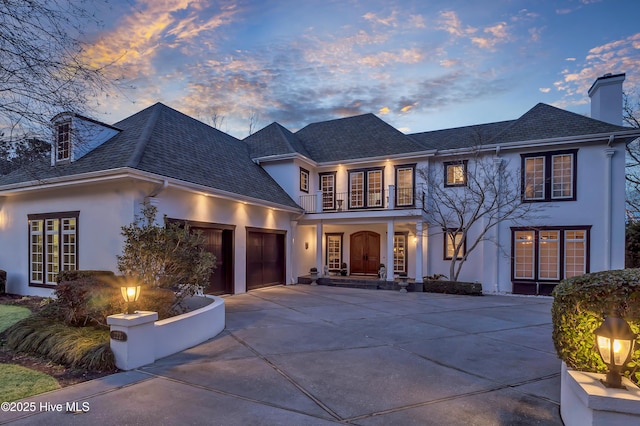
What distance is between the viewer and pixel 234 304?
1042 centimetres

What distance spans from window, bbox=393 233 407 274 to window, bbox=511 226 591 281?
4473 mm

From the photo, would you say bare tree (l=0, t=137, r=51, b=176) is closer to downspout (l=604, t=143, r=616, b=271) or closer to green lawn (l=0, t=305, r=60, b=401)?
green lawn (l=0, t=305, r=60, b=401)

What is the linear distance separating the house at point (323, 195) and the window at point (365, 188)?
0.05 m

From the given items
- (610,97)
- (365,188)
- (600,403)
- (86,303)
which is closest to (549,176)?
(610,97)

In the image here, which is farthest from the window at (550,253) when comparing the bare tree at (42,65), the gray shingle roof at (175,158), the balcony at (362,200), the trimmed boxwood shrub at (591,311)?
the bare tree at (42,65)

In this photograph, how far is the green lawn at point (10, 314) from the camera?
24.0 ft

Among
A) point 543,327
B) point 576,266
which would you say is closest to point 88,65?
point 543,327

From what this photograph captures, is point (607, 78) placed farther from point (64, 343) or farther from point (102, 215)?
point (64, 343)

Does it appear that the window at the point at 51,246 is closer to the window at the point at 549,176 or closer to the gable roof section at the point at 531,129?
the gable roof section at the point at 531,129

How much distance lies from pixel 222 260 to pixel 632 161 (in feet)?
76.3

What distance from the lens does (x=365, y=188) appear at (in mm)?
16500

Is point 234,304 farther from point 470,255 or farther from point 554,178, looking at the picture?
point 554,178

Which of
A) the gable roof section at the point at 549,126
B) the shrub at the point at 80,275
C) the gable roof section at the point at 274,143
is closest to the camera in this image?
the shrub at the point at 80,275

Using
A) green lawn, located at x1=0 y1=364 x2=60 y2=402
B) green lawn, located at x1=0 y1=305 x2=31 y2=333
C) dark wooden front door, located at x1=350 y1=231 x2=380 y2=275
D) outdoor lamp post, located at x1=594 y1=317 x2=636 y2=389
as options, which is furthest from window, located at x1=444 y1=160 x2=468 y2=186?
green lawn, located at x1=0 y1=305 x2=31 y2=333
